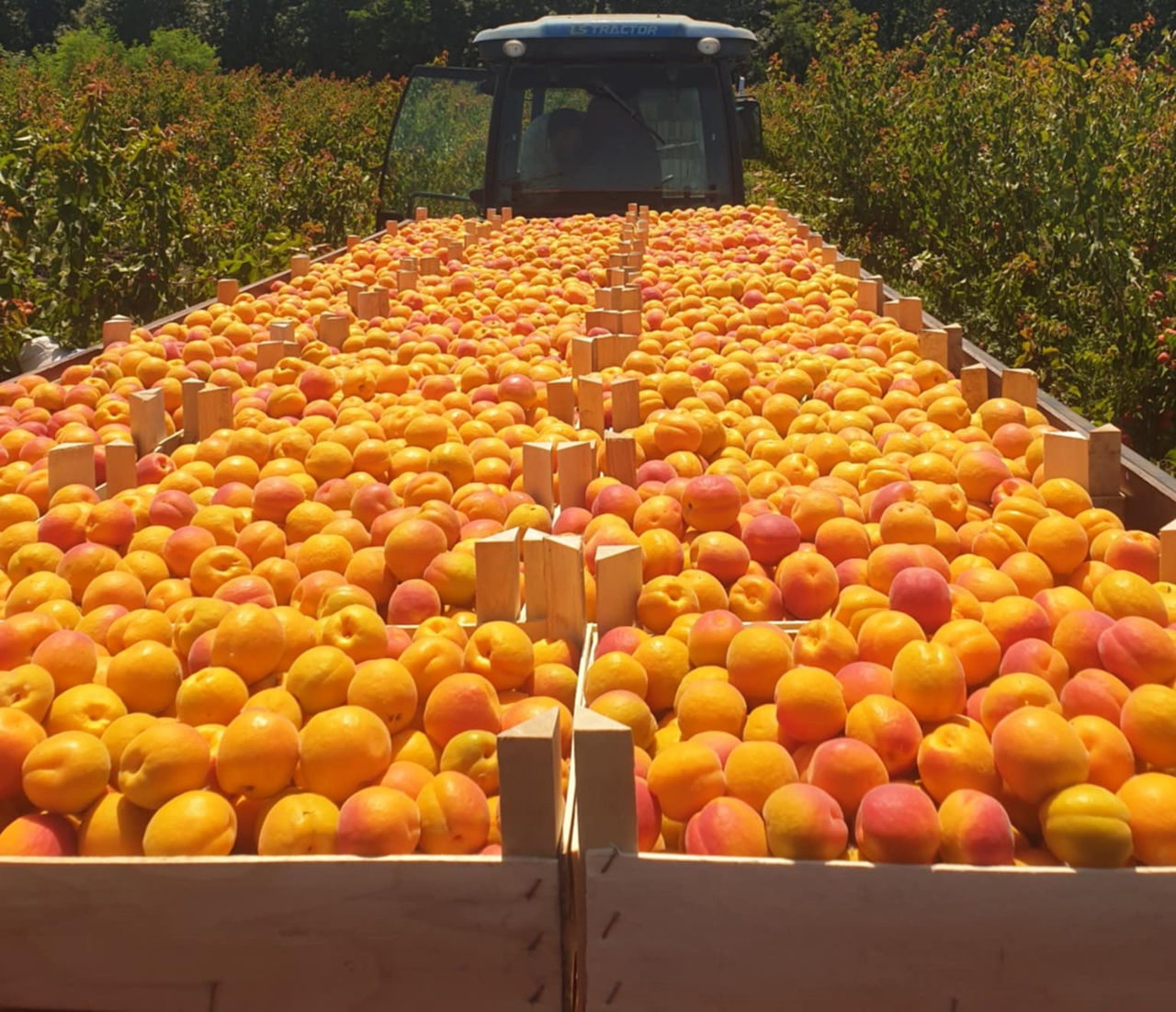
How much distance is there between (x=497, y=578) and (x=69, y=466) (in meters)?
1.47

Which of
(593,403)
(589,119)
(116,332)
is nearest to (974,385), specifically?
(593,403)

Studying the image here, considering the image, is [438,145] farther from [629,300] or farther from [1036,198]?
[1036,198]

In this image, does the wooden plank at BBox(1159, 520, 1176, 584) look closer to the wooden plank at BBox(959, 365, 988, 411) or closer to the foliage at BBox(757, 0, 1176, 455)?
the wooden plank at BBox(959, 365, 988, 411)

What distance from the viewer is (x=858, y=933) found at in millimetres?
1406

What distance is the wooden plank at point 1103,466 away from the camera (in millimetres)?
2875

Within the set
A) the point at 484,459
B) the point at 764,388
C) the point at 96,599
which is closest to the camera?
the point at 96,599

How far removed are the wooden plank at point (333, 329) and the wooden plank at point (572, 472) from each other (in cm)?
214

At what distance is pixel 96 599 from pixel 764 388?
2.32 meters

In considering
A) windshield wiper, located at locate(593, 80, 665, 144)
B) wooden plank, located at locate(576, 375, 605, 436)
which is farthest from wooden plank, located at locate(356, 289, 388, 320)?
windshield wiper, located at locate(593, 80, 665, 144)

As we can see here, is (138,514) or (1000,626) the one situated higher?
(1000,626)

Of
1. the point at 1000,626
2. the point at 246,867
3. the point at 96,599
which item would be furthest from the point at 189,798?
the point at 1000,626

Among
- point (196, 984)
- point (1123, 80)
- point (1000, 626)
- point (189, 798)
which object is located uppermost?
point (1123, 80)

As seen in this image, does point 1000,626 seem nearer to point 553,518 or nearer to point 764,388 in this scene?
point 553,518

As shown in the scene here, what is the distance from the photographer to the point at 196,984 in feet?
4.84
